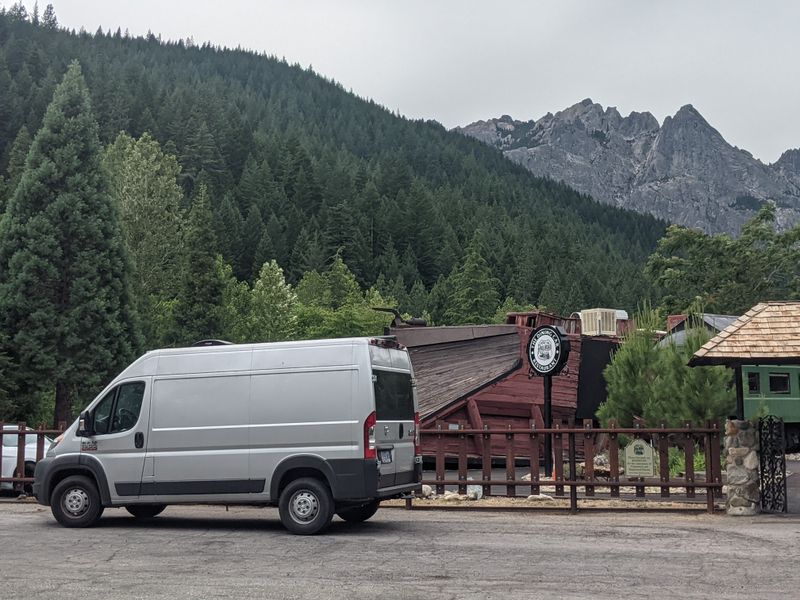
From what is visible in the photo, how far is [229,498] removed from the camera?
483 inches

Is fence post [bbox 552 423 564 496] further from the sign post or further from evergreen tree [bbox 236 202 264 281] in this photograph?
evergreen tree [bbox 236 202 264 281]

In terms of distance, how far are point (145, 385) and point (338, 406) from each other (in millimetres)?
3094

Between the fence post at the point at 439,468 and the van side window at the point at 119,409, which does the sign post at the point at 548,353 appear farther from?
the van side window at the point at 119,409

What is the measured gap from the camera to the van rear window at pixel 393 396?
1204 centimetres

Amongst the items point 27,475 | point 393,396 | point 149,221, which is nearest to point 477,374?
point 27,475

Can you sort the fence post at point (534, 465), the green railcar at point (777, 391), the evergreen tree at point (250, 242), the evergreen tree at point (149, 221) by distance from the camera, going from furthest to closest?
the evergreen tree at point (250, 242) < the evergreen tree at point (149, 221) < the green railcar at point (777, 391) < the fence post at point (534, 465)

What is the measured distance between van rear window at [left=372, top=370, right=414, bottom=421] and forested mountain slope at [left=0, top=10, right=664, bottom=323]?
268ft

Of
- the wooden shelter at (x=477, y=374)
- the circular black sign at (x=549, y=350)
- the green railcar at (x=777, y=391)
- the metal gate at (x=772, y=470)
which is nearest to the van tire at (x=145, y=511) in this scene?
the circular black sign at (x=549, y=350)

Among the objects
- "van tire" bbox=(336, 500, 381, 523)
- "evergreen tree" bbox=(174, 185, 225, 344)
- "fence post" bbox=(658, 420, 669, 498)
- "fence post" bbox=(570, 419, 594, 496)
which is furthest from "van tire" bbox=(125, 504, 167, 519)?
"evergreen tree" bbox=(174, 185, 225, 344)

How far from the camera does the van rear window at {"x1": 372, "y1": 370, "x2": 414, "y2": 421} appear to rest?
39.5 feet

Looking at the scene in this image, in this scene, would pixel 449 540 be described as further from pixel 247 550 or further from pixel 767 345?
pixel 767 345

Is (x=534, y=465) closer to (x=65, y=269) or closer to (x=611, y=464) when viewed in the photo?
(x=611, y=464)

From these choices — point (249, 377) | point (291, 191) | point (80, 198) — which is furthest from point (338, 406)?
point (291, 191)

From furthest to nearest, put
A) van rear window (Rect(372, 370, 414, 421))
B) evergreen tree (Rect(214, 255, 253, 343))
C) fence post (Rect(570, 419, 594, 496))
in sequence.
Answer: evergreen tree (Rect(214, 255, 253, 343))
fence post (Rect(570, 419, 594, 496))
van rear window (Rect(372, 370, 414, 421))
